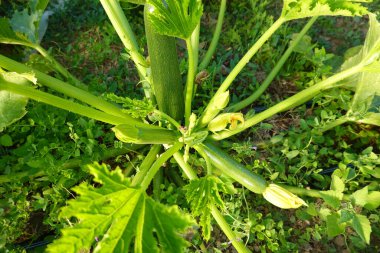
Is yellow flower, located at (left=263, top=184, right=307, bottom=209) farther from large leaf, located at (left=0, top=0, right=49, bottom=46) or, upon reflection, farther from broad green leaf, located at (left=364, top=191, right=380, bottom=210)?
large leaf, located at (left=0, top=0, right=49, bottom=46)

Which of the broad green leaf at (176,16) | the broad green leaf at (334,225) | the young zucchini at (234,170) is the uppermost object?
the broad green leaf at (176,16)

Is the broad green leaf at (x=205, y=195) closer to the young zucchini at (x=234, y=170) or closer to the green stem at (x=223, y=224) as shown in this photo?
the green stem at (x=223, y=224)

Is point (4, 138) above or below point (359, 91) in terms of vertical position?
above

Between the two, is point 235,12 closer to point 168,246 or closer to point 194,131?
point 194,131

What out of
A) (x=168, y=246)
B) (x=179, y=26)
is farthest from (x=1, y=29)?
(x=168, y=246)

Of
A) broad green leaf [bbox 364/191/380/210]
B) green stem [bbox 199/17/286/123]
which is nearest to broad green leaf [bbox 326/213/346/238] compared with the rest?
broad green leaf [bbox 364/191/380/210]

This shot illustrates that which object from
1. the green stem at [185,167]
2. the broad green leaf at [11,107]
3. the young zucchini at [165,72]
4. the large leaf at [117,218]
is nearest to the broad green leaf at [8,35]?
the broad green leaf at [11,107]
